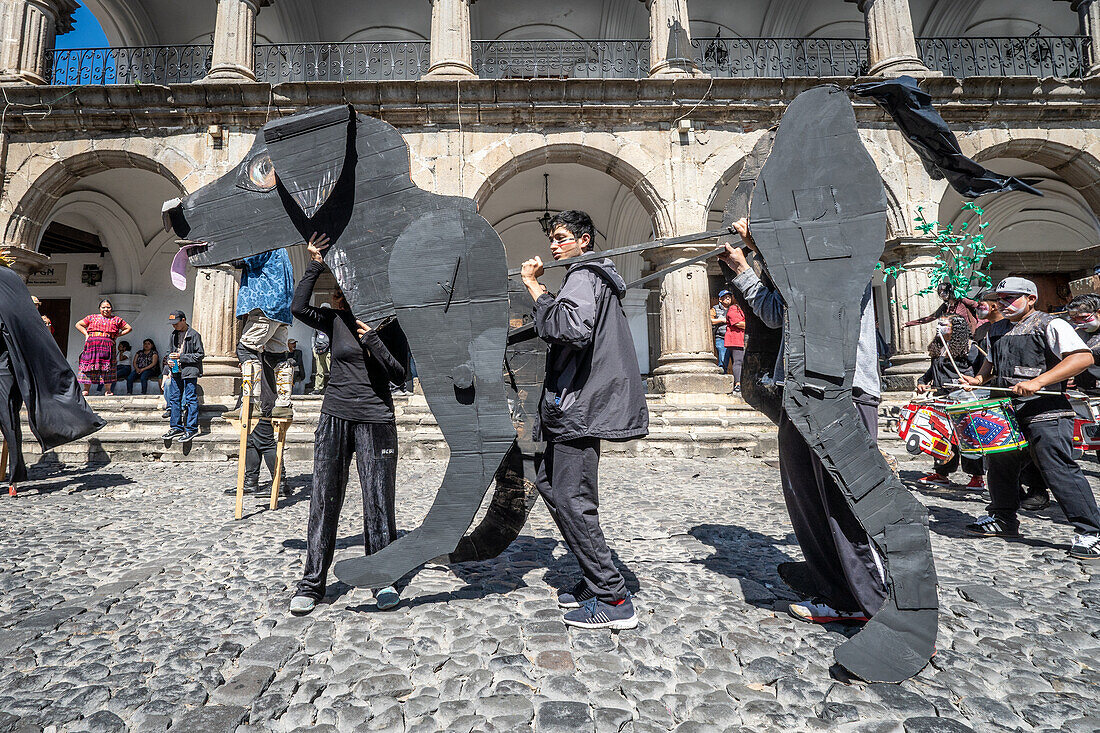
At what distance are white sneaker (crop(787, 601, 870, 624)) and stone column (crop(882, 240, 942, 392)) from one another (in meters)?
8.20

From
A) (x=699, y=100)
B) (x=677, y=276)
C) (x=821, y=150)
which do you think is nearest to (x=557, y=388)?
(x=821, y=150)

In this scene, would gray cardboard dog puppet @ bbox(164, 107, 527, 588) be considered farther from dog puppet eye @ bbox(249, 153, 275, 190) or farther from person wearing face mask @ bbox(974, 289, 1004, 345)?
person wearing face mask @ bbox(974, 289, 1004, 345)

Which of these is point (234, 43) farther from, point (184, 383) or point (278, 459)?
point (278, 459)

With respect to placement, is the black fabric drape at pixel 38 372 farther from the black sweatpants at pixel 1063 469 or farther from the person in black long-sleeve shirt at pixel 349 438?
the black sweatpants at pixel 1063 469

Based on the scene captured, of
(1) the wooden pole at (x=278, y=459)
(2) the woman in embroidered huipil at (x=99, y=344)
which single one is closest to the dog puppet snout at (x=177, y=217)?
(1) the wooden pole at (x=278, y=459)

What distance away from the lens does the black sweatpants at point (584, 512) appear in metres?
2.39

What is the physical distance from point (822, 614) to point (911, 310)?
343 inches

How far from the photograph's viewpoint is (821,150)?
6.58ft

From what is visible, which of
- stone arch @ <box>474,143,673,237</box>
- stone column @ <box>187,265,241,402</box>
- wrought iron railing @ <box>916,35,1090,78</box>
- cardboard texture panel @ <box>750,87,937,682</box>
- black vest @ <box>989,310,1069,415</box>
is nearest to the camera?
cardboard texture panel @ <box>750,87,937,682</box>

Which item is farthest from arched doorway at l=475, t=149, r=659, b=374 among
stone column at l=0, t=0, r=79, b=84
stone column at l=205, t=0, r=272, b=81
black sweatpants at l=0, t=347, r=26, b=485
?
black sweatpants at l=0, t=347, r=26, b=485

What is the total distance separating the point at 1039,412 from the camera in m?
3.57

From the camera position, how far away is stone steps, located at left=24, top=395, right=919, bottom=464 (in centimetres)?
736

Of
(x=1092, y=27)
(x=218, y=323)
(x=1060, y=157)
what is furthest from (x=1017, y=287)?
(x=1092, y=27)

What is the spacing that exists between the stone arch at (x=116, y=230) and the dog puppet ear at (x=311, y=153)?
554 inches
